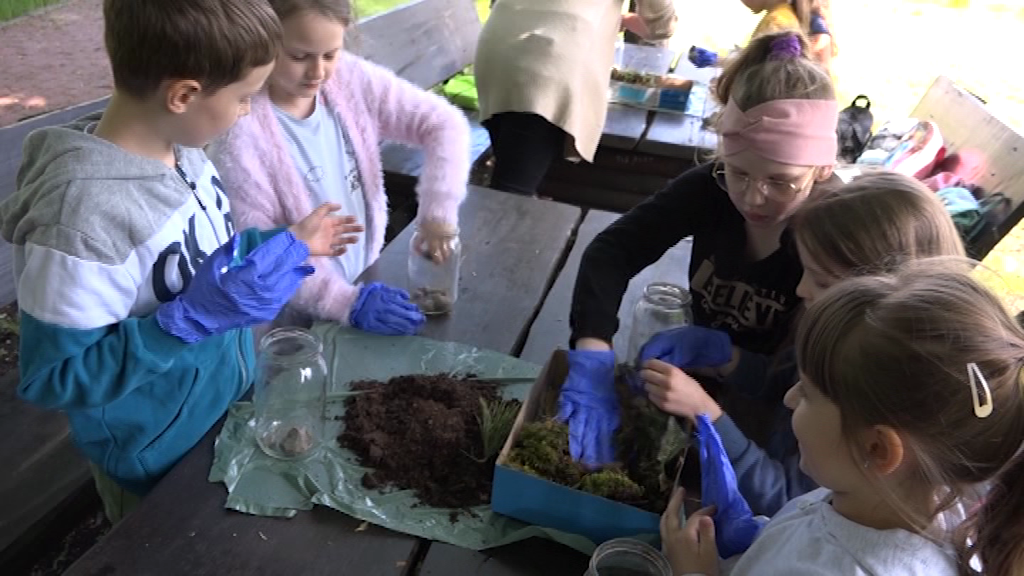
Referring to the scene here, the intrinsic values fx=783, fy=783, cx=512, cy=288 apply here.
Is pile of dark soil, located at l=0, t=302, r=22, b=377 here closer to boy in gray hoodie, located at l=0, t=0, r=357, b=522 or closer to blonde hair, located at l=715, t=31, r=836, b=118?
boy in gray hoodie, located at l=0, t=0, r=357, b=522

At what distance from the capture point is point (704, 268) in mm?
1875

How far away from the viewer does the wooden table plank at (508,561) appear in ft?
3.73

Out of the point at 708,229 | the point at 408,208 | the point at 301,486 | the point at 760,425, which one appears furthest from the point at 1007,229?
the point at 301,486

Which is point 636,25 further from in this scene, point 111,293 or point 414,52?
point 111,293

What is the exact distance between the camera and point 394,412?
1.39 meters

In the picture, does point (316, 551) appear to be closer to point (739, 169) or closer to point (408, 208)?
point (739, 169)

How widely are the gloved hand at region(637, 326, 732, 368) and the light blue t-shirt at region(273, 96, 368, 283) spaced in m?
0.76

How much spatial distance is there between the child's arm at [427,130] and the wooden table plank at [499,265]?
0.12 m

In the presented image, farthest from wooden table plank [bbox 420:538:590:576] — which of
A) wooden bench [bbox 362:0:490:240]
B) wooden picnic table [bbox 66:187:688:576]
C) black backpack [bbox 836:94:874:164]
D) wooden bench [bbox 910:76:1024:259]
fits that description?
black backpack [bbox 836:94:874:164]

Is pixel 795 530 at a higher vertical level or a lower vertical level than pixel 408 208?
higher

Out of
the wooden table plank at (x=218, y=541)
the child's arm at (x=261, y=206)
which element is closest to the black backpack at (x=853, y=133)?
the child's arm at (x=261, y=206)

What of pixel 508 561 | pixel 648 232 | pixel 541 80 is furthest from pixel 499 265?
pixel 541 80

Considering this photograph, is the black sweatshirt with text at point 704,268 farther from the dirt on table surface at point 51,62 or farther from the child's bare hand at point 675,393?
the dirt on table surface at point 51,62

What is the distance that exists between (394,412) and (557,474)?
1.17 ft
